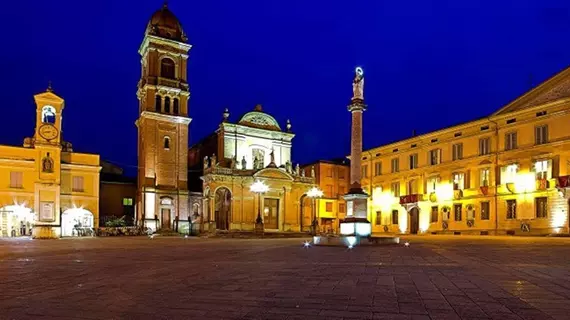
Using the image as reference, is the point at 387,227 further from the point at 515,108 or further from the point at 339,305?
the point at 339,305

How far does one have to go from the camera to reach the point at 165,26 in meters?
50.5

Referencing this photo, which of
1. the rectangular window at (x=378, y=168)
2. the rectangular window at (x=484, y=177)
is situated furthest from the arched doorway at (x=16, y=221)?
the rectangular window at (x=484, y=177)

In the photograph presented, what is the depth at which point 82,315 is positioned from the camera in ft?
19.0

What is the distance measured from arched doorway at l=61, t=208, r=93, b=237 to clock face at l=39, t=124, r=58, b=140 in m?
6.63

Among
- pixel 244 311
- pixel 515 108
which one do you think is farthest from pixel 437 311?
pixel 515 108

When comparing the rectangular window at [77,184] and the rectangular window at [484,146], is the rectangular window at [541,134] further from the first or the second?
the rectangular window at [77,184]

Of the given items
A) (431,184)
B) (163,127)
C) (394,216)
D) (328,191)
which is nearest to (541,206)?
(431,184)

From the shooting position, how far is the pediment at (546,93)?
125ft

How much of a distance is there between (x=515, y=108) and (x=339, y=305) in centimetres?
4035

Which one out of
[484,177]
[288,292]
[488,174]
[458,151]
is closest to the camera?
[288,292]

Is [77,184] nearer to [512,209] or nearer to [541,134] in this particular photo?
[512,209]

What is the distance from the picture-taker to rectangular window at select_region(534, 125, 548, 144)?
38.6 m

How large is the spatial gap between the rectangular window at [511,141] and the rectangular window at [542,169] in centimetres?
261

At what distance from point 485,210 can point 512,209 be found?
2748 millimetres
